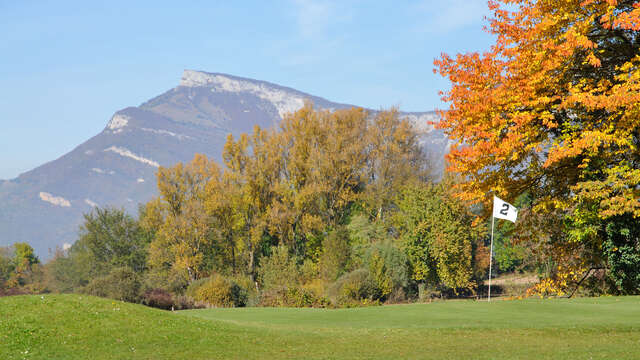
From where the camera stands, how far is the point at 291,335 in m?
16.4

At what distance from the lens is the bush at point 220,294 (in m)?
45.4

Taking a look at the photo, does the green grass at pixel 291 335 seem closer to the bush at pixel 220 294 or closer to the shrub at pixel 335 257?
the bush at pixel 220 294

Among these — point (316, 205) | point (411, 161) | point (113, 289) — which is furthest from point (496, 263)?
point (113, 289)

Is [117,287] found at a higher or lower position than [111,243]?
lower

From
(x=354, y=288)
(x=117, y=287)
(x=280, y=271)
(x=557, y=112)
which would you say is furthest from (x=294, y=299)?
(x=557, y=112)

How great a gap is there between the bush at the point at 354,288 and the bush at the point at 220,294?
23.8ft

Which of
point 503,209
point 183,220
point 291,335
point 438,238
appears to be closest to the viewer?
point 291,335

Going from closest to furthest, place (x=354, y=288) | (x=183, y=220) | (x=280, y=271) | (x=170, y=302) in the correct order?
(x=170, y=302), (x=354, y=288), (x=280, y=271), (x=183, y=220)

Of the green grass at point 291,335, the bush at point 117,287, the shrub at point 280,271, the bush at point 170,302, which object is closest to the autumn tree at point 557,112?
the green grass at point 291,335

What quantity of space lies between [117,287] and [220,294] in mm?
11073

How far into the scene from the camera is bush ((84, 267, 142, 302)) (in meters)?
50.7

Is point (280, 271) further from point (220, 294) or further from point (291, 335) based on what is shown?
point (291, 335)

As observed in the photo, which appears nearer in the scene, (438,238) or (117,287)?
(117,287)

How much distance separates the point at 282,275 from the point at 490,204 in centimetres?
2741
